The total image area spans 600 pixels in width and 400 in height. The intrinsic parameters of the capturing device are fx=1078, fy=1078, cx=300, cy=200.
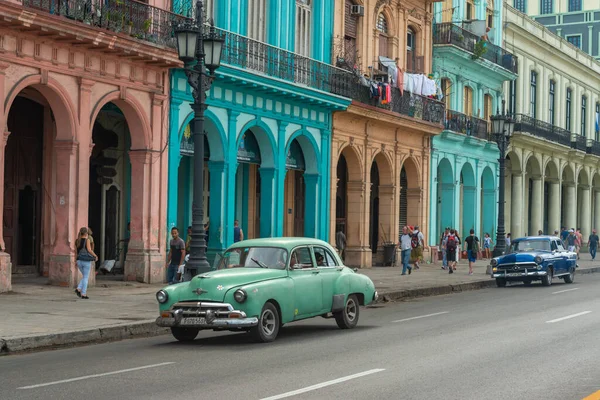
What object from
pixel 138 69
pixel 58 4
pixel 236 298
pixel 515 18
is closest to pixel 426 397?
pixel 236 298

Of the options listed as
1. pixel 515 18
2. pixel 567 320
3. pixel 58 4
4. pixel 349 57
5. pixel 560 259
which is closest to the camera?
pixel 567 320

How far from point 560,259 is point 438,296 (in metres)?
5.42

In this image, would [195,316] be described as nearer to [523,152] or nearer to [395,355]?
[395,355]

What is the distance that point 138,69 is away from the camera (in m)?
24.5

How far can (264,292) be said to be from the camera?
14.0 meters

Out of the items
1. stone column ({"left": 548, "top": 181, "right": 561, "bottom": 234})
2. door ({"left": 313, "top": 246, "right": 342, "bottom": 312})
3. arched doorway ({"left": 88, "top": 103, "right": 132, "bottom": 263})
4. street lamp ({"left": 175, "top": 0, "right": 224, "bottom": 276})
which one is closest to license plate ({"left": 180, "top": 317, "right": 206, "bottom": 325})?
door ({"left": 313, "top": 246, "right": 342, "bottom": 312})

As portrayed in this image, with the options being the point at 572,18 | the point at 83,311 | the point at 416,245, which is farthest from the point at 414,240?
the point at 572,18

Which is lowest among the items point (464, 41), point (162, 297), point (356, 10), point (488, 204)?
point (162, 297)

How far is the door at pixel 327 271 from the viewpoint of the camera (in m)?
15.6

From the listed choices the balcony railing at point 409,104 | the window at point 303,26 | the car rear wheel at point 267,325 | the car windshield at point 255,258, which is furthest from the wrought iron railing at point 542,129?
the car rear wheel at point 267,325

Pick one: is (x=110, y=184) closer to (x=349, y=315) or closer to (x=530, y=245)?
(x=530, y=245)

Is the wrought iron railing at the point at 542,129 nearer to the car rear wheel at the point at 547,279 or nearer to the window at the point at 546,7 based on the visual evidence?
the window at the point at 546,7

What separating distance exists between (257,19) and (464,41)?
15374 mm

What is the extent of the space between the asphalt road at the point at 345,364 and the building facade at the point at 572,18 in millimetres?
55958
